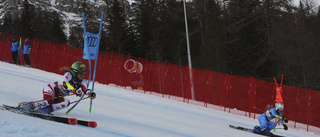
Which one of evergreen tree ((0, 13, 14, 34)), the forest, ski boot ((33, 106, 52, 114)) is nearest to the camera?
ski boot ((33, 106, 52, 114))

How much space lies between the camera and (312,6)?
76.3 ft

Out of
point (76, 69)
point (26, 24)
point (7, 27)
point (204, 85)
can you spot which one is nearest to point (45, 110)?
point (76, 69)

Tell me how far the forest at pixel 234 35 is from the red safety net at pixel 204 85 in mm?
1159

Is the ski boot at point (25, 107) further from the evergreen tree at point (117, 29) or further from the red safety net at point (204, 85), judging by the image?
the evergreen tree at point (117, 29)

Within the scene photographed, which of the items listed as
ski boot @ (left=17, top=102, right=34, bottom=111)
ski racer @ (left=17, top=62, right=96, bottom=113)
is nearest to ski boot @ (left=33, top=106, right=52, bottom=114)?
ski racer @ (left=17, top=62, right=96, bottom=113)

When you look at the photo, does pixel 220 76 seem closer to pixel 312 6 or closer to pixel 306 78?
pixel 306 78

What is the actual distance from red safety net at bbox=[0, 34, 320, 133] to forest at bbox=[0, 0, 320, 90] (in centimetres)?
116

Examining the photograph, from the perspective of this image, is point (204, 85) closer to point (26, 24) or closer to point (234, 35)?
point (234, 35)

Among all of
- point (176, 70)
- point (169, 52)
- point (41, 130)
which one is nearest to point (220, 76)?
point (176, 70)

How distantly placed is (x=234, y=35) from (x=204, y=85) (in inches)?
704

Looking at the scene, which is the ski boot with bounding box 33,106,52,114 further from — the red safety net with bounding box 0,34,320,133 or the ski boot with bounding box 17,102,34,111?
the red safety net with bounding box 0,34,320,133

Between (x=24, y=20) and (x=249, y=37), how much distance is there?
139 feet

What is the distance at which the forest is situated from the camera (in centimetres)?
2095

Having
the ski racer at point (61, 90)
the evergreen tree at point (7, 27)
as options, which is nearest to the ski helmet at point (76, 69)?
the ski racer at point (61, 90)
